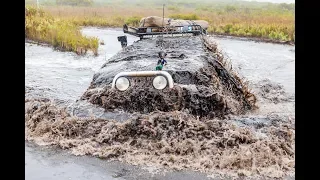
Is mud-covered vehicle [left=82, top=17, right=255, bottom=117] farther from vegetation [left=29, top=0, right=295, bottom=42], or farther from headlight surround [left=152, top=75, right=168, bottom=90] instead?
vegetation [left=29, top=0, right=295, bottom=42]

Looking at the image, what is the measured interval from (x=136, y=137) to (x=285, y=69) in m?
0.74

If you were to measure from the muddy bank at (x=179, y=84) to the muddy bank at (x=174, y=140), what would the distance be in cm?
6

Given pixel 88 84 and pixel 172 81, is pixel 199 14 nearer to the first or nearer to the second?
pixel 172 81

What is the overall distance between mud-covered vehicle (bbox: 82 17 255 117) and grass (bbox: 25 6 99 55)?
159mm

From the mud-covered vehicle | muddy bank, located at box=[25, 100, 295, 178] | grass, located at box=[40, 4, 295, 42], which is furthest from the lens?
grass, located at box=[40, 4, 295, 42]

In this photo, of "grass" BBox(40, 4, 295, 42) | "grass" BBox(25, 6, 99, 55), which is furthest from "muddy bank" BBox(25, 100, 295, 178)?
"grass" BBox(40, 4, 295, 42)

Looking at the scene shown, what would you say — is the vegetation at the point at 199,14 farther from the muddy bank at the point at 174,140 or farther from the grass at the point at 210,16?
the muddy bank at the point at 174,140

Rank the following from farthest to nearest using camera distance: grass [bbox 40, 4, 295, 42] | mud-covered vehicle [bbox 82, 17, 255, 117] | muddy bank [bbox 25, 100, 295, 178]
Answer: grass [bbox 40, 4, 295, 42], mud-covered vehicle [bbox 82, 17, 255, 117], muddy bank [bbox 25, 100, 295, 178]

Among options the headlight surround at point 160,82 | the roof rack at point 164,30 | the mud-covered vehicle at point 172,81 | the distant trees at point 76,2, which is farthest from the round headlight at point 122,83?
the distant trees at point 76,2

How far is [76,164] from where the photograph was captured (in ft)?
6.16

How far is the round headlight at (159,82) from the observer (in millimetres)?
1931

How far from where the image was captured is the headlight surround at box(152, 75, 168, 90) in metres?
1.93
